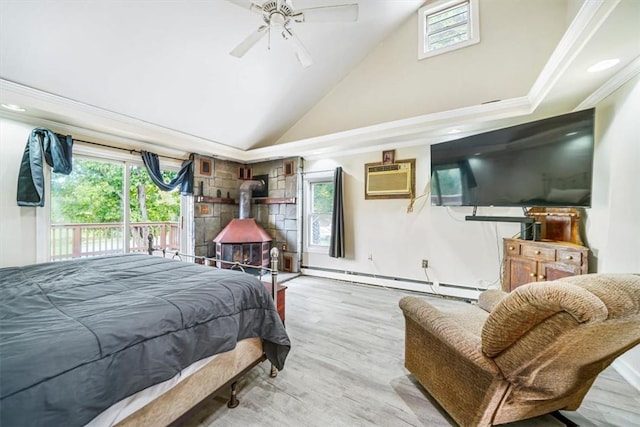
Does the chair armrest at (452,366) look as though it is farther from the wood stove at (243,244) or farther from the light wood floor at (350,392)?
the wood stove at (243,244)

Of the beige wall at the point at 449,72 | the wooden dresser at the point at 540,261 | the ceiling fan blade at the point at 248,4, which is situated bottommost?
the wooden dresser at the point at 540,261

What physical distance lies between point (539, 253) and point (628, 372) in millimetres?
993

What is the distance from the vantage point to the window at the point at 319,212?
15.6 feet

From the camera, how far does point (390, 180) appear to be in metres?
4.02

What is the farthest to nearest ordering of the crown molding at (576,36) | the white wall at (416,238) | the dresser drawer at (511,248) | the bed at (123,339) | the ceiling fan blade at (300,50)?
the white wall at (416,238)
the dresser drawer at (511,248)
the ceiling fan blade at (300,50)
the crown molding at (576,36)
the bed at (123,339)

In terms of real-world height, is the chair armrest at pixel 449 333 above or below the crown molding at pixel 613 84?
below

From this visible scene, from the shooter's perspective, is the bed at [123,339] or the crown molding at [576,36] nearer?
the bed at [123,339]

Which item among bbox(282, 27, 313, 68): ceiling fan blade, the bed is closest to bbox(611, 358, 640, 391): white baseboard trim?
the bed

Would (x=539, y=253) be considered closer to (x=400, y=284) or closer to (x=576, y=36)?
(x=576, y=36)

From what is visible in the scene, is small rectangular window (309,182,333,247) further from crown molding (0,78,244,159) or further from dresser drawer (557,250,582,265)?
dresser drawer (557,250,582,265)

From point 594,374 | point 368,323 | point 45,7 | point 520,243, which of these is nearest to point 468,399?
point 594,374

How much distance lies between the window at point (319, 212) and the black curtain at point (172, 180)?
2.14 meters

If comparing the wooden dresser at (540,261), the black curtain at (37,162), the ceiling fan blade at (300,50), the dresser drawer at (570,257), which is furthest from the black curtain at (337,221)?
the black curtain at (37,162)

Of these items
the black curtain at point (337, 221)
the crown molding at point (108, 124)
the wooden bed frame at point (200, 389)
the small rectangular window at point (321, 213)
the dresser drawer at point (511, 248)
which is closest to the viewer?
the wooden bed frame at point (200, 389)
